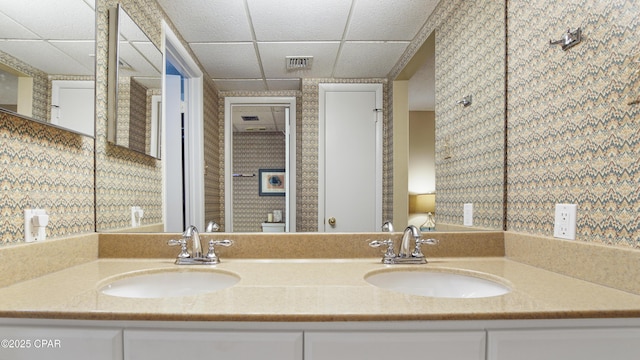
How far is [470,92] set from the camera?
4.90 ft

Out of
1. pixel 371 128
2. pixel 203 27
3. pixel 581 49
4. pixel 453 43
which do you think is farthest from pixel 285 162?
pixel 581 49

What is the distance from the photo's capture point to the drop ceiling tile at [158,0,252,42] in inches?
53.7

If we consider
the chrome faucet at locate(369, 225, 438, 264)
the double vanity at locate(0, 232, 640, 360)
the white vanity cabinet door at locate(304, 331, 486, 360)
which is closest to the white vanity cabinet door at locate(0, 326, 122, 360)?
the double vanity at locate(0, 232, 640, 360)

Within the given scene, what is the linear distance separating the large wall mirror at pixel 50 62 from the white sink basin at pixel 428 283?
3.82 ft

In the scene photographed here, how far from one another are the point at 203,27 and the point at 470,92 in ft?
3.91

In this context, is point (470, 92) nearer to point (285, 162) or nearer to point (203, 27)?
point (285, 162)

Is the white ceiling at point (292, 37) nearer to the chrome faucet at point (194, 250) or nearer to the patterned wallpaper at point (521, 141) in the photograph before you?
the patterned wallpaper at point (521, 141)

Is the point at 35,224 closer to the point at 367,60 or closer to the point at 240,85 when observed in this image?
the point at 240,85

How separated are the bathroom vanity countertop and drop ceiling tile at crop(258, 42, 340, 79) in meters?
0.83

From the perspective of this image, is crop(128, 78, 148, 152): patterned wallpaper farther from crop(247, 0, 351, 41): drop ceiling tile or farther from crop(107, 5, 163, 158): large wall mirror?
crop(247, 0, 351, 41): drop ceiling tile

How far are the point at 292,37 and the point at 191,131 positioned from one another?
0.59 m

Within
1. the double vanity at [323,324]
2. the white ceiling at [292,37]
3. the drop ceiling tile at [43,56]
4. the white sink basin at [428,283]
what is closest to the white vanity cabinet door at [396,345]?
the double vanity at [323,324]

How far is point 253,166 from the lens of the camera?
135cm

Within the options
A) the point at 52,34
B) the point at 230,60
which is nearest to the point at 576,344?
the point at 230,60
